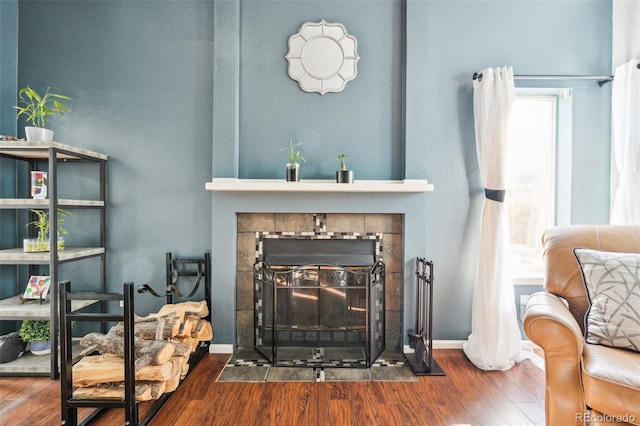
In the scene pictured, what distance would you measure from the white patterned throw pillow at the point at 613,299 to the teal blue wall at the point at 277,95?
3.35 ft

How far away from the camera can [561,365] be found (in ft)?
4.66

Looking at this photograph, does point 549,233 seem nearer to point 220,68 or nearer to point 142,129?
point 220,68

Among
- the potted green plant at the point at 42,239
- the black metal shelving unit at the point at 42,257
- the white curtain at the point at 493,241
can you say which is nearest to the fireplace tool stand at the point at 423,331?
the white curtain at the point at 493,241

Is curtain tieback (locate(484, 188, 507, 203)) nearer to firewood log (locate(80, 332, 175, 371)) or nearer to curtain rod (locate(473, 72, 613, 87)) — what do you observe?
curtain rod (locate(473, 72, 613, 87))

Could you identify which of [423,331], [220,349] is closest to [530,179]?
[423,331]

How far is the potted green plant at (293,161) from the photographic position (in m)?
2.44

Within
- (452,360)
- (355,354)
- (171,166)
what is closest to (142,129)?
(171,166)

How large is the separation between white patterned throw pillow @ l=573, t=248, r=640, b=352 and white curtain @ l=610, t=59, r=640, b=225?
0.98 m

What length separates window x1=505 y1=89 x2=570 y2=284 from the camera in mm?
2812

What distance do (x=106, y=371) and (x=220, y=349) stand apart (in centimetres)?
96

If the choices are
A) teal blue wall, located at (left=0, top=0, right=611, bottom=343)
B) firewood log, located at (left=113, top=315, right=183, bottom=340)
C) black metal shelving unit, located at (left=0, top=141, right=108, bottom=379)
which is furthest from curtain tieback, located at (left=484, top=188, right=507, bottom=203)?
black metal shelving unit, located at (left=0, top=141, right=108, bottom=379)

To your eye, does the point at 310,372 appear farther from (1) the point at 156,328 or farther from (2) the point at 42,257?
(2) the point at 42,257

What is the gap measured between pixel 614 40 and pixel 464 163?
4.98ft

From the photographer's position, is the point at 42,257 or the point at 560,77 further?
the point at 560,77
